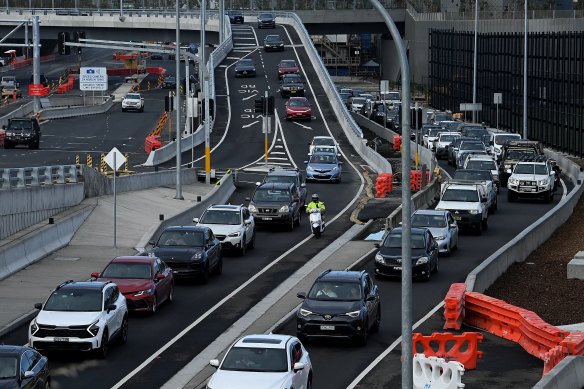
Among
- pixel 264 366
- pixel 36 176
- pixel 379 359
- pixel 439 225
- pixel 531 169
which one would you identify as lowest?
pixel 379 359

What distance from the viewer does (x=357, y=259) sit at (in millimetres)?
41500

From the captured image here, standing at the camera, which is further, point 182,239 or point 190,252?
point 182,239

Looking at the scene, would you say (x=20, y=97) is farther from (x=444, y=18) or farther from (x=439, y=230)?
(x=439, y=230)

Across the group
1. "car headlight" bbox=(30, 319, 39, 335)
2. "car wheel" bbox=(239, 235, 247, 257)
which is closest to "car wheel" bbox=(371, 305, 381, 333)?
"car headlight" bbox=(30, 319, 39, 335)

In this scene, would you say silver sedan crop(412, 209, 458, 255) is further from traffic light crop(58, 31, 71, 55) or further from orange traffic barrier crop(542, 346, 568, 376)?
traffic light crop(58, 31, 71, 55)

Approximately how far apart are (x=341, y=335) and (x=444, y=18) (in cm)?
11268

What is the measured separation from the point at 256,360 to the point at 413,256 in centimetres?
1459

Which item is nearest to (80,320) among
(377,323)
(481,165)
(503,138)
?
(377,323)

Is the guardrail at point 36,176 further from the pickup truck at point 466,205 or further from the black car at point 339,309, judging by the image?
the black car at point 339,309

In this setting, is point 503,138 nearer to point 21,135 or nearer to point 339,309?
point 21,135

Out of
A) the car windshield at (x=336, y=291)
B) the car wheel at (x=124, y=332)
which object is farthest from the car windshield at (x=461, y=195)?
the car wheel at (x=124, y=332)

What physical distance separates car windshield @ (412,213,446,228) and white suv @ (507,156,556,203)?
15.2 meters

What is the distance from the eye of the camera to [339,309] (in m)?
28.7

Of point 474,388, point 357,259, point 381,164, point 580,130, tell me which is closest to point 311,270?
point 357,259
